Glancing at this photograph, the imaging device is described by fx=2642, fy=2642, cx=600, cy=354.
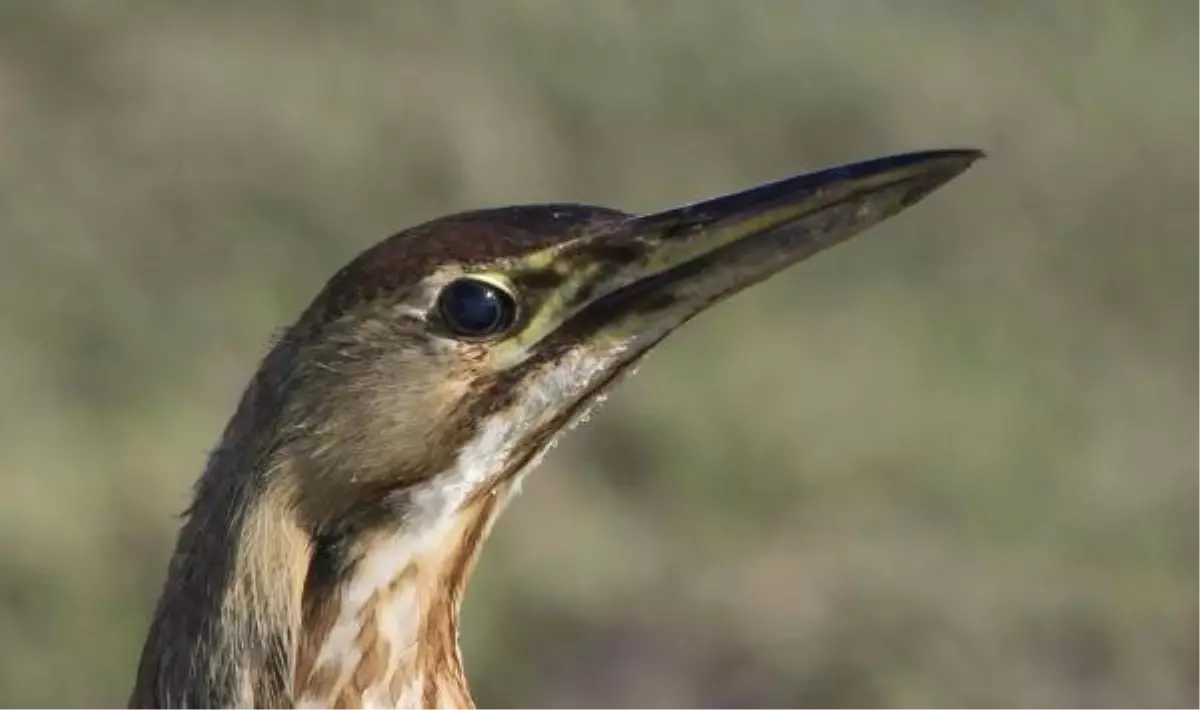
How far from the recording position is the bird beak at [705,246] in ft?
15.1

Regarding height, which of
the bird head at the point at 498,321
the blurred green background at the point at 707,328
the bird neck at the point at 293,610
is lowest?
the bird neck at the point at 293,610

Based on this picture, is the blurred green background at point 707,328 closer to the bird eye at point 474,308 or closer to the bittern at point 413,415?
the bittern at point 413,415

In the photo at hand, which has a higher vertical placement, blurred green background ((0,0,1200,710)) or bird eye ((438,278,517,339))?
blurred green background ((0,0,1200,710))

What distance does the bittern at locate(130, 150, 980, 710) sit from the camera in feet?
14.6

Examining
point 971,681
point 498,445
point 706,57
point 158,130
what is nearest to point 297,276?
point 158,130

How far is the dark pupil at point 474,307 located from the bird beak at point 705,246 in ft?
0.38

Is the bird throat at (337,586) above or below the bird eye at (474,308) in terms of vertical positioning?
below

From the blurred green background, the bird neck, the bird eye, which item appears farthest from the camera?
the blurred green background

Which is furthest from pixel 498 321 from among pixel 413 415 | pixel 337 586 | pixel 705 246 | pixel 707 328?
pixel 707 328

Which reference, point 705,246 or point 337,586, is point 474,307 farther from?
point 337,586

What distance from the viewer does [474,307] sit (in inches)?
179

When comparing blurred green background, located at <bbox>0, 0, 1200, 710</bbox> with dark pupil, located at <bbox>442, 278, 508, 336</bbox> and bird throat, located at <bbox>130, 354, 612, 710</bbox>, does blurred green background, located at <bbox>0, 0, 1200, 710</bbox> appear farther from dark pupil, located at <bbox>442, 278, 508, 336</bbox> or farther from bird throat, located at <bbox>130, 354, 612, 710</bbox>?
dark pupil, located at <bbox>442, 278, 508, 336</bbox>

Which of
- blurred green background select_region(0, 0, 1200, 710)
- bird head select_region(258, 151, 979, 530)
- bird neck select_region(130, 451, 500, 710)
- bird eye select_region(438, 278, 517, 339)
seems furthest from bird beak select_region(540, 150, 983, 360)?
blurred green background select_region(0, 0, 1200, 710)

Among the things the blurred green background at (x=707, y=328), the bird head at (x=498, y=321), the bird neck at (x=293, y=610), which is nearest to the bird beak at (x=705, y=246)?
the bird head at (x=498, y=321)
